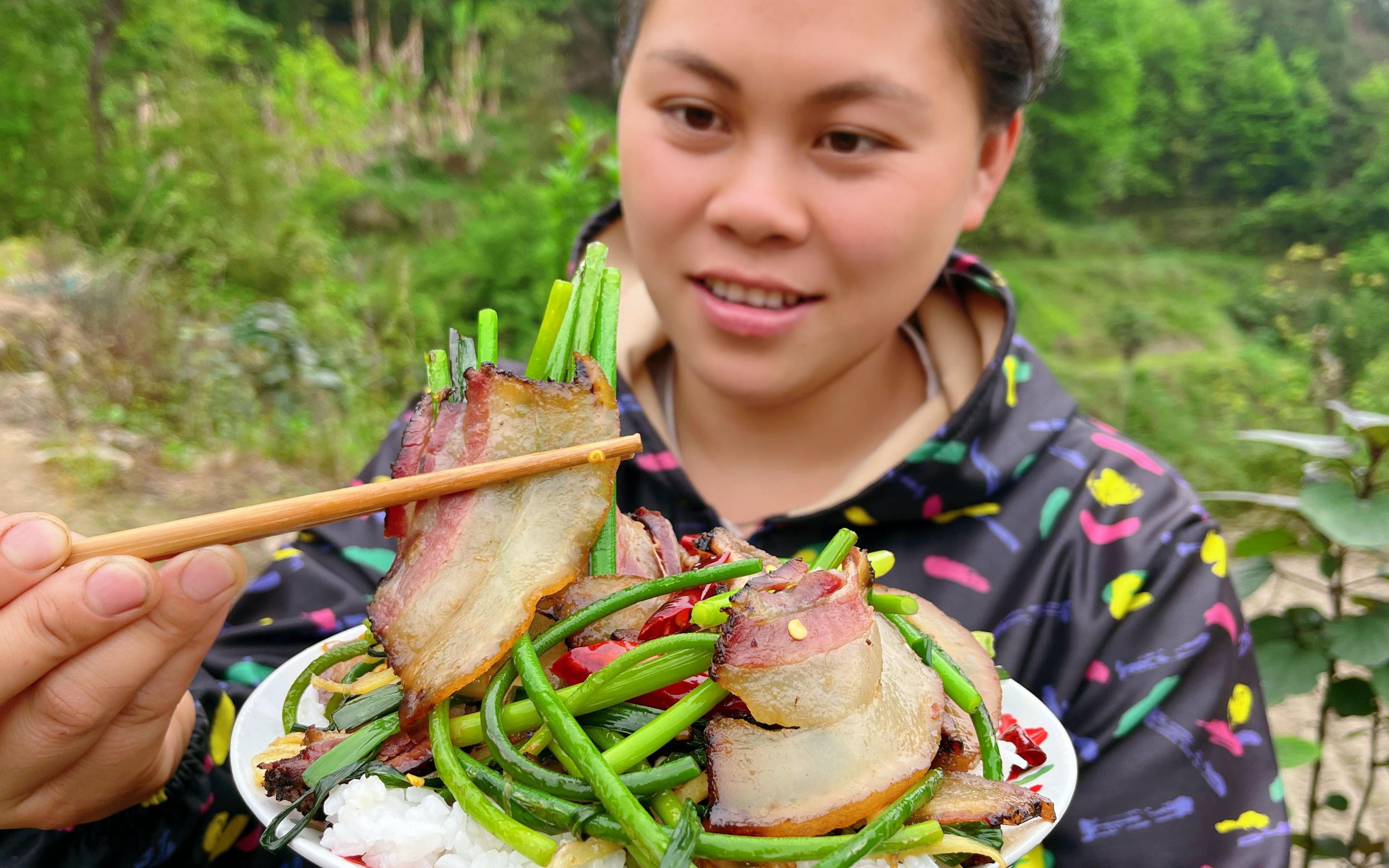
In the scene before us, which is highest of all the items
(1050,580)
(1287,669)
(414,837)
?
(414,837)

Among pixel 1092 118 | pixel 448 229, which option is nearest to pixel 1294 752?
pixel 1092 118

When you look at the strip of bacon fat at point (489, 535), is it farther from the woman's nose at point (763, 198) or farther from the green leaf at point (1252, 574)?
the green leaf at point (1252, 574)

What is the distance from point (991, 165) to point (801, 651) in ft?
4.99

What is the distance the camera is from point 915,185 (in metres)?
1.64

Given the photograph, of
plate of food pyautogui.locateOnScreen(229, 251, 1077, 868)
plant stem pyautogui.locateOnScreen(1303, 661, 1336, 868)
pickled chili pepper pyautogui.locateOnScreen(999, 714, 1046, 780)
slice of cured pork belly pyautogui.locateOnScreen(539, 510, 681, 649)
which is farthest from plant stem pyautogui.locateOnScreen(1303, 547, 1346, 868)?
slice of cured pork belly pyautogui.locateOnScreen(539, 510, 681, 649)

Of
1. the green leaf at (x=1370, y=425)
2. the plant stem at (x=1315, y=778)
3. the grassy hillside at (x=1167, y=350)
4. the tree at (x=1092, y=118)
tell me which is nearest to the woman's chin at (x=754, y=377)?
the green leaf at (x=1370, y=425)

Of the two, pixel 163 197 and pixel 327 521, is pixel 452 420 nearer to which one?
pixel 327 521

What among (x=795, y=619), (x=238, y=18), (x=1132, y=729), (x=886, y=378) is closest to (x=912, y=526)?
(x=886, y=378)

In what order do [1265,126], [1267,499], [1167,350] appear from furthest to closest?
[1265,126], [1167,350], [1267,499]

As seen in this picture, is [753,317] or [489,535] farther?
[753,317]

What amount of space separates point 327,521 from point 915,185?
3.85 feet

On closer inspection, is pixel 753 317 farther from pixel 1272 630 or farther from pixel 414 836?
pixel 1272 630

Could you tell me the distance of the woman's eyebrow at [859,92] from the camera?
4.99ft

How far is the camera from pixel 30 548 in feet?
2.88
